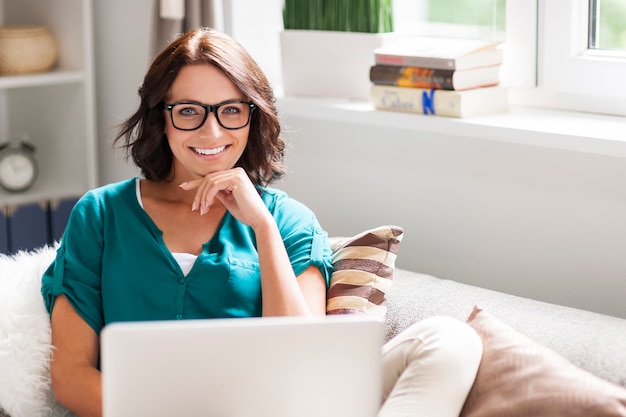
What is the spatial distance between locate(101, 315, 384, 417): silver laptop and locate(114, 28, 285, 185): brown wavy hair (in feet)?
2.51

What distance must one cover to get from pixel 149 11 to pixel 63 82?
37 centimetres

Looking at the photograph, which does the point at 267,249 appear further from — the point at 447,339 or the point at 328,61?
the point at 328,61

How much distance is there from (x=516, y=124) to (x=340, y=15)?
25.2 inches

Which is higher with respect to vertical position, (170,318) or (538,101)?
(538,101)

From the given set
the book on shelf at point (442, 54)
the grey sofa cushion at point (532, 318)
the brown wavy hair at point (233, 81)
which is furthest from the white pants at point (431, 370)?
the book on shelf at point (442, 54)

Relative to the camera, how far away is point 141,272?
1.90m

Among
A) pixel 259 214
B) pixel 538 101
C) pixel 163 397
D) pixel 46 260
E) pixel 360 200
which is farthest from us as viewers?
pixel 360 200

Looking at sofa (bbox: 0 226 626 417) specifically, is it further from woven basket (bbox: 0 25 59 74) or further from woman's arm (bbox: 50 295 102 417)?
woven basket (bbox: 0 25 59 74)

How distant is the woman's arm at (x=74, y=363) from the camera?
177 centimetres

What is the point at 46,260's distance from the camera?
2088 mm

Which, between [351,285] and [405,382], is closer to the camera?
[405,382]

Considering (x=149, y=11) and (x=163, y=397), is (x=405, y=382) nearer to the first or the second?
(x=163, y=397)

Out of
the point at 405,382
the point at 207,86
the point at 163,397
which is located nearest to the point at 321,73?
the point at 207,86

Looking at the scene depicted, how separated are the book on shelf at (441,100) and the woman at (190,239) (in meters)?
0.46
